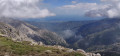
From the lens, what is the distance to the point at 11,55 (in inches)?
2149

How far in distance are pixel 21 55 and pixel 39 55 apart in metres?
6.68

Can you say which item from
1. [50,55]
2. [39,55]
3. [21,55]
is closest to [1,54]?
[21,55]

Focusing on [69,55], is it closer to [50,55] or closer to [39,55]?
[50,55]

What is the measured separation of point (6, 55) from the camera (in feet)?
173

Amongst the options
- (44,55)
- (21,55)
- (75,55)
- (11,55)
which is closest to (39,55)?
(44,55)

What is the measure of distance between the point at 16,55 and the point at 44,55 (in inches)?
Result: 411

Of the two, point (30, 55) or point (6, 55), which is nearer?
point (6, 55)

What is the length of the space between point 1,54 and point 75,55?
28.1 m

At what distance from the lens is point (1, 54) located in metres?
54.7

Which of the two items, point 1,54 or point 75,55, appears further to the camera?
point 75,55

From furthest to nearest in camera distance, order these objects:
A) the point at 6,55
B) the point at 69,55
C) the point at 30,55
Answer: the point at 69,55 → the point at 30,55 → the point at 6,55

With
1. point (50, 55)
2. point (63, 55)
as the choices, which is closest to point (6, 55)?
point (50, 55)

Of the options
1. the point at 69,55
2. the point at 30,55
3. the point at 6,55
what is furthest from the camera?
the point at 69,55

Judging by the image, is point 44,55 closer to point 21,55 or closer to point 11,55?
point 21,55
